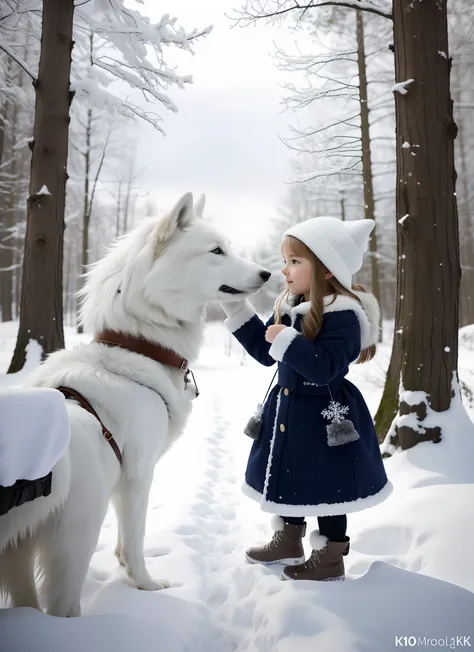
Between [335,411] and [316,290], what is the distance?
22.6 inches

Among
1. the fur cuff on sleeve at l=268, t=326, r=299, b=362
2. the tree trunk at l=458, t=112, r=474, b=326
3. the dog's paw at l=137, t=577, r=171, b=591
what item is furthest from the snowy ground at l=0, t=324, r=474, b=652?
the tree trunk at l=458, t=112, r=474, b=326

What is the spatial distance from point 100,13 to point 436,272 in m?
6.48

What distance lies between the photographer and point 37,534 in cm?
132

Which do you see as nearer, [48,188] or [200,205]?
[200,205]

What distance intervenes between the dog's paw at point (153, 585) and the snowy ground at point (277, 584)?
5 centimetres

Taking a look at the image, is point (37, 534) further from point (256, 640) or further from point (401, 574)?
point (401, 574)

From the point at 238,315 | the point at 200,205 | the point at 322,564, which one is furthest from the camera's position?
the point at 200,205

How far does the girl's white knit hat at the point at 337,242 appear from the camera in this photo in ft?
6.17

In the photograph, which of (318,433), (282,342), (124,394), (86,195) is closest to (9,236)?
(86,195)

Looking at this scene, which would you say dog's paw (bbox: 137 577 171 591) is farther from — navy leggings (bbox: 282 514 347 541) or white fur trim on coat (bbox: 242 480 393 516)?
navy leggings (bbox: 282 514 347 541)

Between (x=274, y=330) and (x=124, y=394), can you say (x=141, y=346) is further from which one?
(x=274, y=330)

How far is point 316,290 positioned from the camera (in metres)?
1.91

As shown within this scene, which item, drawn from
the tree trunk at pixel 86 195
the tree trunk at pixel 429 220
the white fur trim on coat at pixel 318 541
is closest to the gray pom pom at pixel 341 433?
the white fur trim on coat at pixel 318 541

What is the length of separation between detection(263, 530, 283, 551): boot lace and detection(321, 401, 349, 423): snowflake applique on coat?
710 mm
